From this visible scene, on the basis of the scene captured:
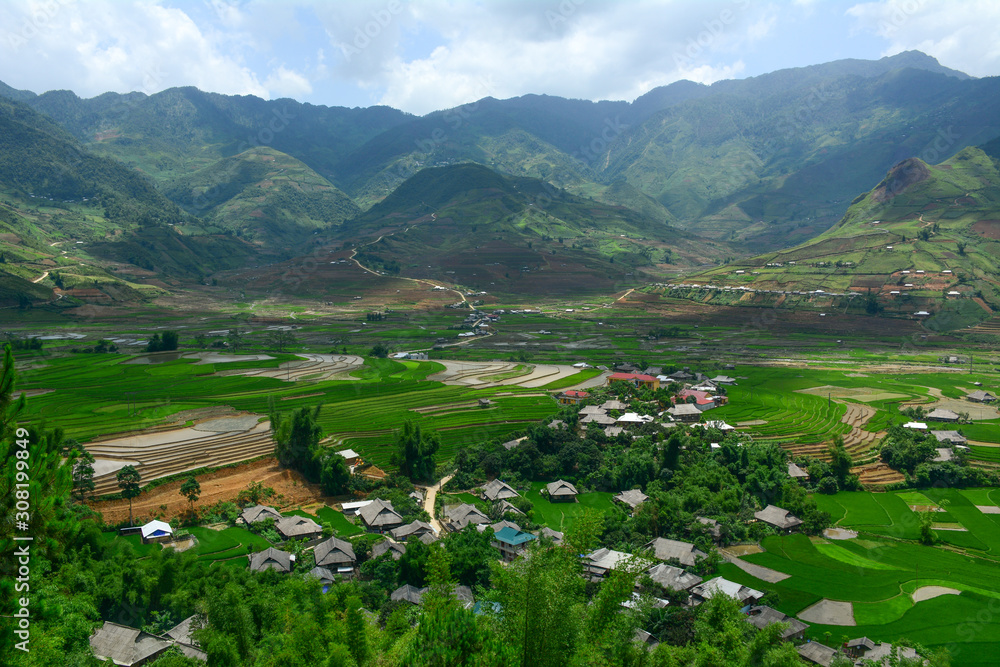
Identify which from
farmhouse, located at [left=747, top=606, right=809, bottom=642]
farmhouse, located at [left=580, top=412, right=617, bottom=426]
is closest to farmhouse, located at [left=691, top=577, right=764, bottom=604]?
farmhouse, located at [left=747, top=606, right=809, bottom=642]

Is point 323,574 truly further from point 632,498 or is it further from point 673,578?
point 632,498

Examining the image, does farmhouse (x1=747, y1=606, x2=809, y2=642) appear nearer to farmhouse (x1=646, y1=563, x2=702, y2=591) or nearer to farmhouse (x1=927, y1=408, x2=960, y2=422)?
farmhouse (x1=646, y1=563, x2=702, y2=591)

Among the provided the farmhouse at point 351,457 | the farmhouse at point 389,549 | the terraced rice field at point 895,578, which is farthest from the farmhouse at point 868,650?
the farmhouse at point 351,457

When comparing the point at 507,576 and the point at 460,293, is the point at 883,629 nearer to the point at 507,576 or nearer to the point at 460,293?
the point at 507,576

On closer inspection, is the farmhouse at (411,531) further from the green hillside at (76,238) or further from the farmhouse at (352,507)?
the green hillside at (76,238)

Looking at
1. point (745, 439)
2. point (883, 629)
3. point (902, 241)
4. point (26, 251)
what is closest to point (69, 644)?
point (883, 629)
